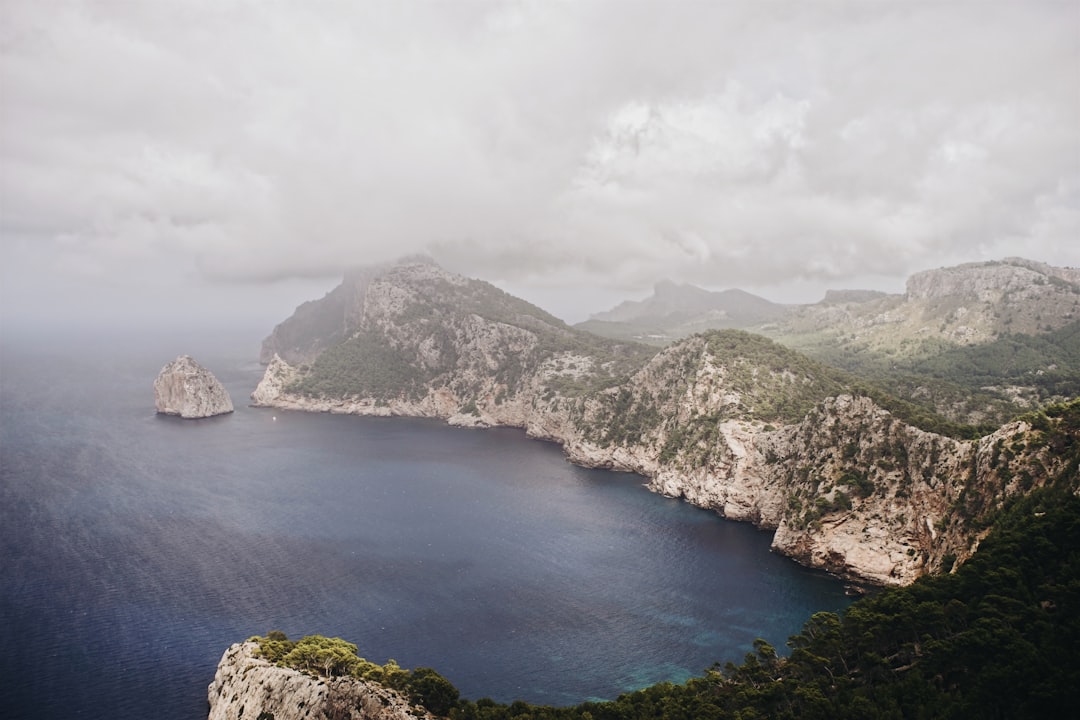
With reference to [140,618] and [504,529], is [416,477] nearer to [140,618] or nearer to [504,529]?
[504,529]

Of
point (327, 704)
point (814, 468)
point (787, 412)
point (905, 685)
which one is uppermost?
point (787, 412)

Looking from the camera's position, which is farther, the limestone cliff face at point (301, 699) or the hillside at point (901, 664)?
the limestone cliff face at point (301, 699)

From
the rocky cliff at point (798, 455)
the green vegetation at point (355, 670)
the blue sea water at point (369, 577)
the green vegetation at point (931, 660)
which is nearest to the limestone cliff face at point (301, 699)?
the green vegetation at point (355, 670)

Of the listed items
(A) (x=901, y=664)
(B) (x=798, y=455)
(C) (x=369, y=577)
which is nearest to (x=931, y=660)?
(A) (x=901, y=664)

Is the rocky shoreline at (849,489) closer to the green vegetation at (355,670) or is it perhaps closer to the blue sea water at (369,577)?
the blue sea water at (369,577)

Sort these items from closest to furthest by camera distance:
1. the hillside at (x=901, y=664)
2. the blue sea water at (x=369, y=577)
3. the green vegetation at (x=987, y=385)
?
the hillside at (x=901, y=664) < the blue sea water at (x=369, y=577) < the green vegetation at (x=987, y=385)

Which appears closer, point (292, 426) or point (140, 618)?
point (140, 618)

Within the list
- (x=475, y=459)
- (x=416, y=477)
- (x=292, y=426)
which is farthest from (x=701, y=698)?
(x=292, y=426)
